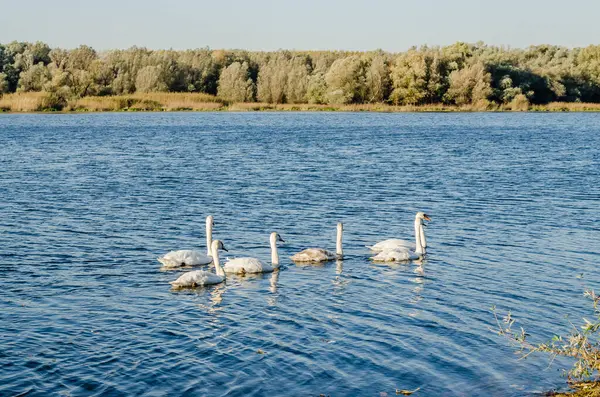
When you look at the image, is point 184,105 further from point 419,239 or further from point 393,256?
point 393,256

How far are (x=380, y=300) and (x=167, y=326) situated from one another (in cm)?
425

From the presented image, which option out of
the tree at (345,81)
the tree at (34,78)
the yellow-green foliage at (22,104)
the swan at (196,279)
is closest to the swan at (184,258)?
the swan at (196,279)

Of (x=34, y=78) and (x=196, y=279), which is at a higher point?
(x=34, y=78)

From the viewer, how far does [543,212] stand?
2602cm

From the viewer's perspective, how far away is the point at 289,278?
17516 millimetres

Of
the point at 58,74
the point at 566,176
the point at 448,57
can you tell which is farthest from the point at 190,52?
the point at 566,176

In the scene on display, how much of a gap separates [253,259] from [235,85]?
9376 cm

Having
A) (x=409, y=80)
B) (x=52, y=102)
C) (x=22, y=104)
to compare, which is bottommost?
(x=22, y=104)

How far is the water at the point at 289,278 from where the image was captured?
11.7m

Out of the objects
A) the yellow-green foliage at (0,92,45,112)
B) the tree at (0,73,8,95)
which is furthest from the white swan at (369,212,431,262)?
the tree at (0,73,8,95)

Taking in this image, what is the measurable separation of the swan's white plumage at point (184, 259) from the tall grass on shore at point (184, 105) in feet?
255

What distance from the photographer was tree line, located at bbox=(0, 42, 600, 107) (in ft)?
342

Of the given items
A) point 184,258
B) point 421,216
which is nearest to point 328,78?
point 421,216

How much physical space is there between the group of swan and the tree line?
278ft
